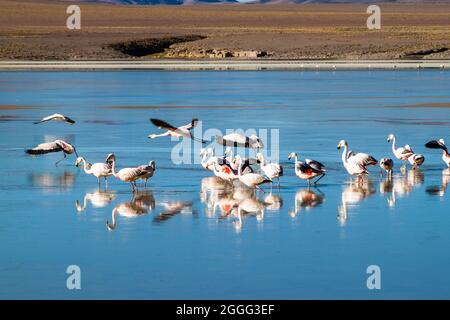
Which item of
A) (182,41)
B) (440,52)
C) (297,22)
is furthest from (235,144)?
(297,22)

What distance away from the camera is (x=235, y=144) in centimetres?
1905

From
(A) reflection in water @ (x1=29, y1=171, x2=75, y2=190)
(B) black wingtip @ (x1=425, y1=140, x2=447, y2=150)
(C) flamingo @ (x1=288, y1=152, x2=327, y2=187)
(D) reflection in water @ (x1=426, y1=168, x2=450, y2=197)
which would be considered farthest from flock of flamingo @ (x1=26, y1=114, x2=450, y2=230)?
(D) reflection in water @ (x1=426, y1=168, x2=450, y2=197)

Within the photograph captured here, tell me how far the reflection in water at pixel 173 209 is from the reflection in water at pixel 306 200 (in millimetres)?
1279

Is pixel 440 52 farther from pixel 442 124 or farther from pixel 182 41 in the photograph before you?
pixel 442 124

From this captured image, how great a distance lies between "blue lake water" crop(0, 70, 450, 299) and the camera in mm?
9617

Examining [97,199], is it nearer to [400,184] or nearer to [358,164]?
[358,164]

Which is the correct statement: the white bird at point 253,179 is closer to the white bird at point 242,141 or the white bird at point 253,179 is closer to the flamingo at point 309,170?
the flamingo at point 309,170

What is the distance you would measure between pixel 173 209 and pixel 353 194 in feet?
8.52

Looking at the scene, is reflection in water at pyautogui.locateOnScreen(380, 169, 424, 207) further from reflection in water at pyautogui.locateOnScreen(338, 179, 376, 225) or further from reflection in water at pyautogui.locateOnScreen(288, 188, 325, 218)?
reflection in water at pyautogui.locateOnScreen(288, 188, 325, 218)

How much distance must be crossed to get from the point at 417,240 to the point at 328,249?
40.6 inches

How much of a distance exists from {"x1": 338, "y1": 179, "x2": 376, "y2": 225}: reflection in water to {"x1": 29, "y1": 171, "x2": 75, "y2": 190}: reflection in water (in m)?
3.90

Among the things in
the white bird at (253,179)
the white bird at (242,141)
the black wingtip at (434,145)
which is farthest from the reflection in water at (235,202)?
the black wingtip at (434,145)

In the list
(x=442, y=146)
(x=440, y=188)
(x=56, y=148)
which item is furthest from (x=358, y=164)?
(x=56, y=148)

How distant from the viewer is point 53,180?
16.2 meters
